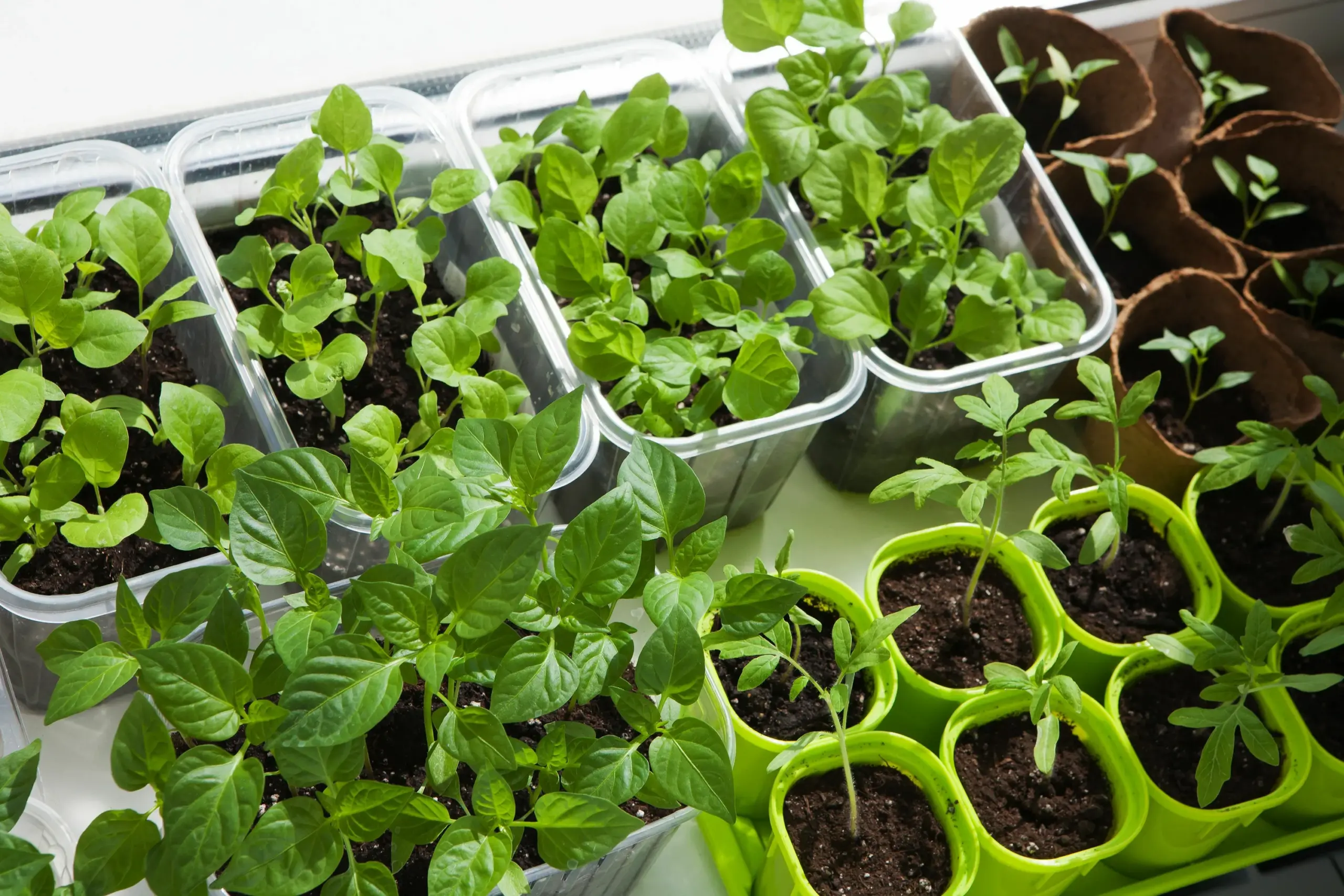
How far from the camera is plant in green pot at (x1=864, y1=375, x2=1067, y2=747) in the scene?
1.02 metres

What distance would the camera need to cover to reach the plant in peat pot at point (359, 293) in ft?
3.42

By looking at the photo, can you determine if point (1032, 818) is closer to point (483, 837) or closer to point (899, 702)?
point (899, 702)

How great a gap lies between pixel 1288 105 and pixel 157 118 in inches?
51.4

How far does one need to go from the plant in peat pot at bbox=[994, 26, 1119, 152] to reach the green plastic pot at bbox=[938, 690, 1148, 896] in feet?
2.28

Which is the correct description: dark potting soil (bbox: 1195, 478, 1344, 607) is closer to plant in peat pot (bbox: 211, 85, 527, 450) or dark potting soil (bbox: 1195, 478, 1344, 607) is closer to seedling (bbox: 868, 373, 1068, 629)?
seedling (bbox: 868, 373, 1068, 629)

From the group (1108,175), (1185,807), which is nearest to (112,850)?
(1185,807)

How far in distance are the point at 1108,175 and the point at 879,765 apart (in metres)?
0.75

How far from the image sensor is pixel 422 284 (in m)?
1.11

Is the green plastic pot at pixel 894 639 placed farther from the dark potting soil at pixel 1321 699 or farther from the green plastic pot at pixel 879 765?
the dark potting soil at pixel 1321 699

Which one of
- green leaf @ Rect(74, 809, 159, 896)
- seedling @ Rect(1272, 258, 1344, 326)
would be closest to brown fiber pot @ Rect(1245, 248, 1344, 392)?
seedling @ Rect(1272, 258, 1344, 326)

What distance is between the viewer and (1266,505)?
50.3 inches

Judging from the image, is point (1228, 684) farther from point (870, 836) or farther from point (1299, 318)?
point (1299, 318)

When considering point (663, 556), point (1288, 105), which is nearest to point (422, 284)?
point (663, 556)

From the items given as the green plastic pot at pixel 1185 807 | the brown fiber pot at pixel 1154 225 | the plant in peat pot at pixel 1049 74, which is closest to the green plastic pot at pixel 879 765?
the green plastic pot at pixel 1185 807
